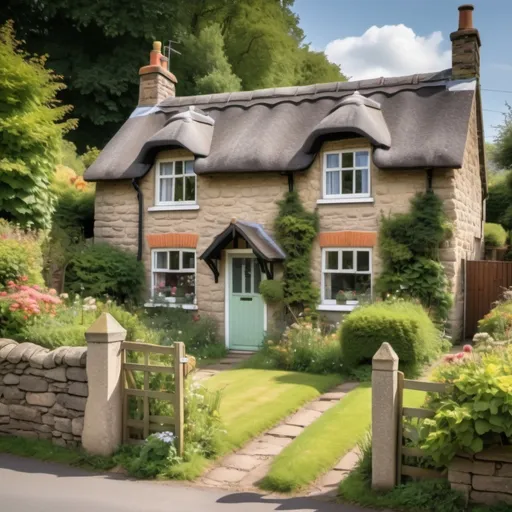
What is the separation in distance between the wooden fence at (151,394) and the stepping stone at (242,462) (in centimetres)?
61

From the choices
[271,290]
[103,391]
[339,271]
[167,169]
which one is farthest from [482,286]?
[103,391]

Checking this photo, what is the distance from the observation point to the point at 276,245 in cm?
1452

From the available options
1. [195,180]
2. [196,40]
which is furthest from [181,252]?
[196,40]

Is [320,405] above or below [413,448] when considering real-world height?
below

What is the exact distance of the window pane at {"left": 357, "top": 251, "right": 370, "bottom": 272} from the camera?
46.5ft

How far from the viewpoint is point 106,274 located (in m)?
15.5

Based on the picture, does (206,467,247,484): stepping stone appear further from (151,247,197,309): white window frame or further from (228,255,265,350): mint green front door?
(151,247,197,309): white window frame

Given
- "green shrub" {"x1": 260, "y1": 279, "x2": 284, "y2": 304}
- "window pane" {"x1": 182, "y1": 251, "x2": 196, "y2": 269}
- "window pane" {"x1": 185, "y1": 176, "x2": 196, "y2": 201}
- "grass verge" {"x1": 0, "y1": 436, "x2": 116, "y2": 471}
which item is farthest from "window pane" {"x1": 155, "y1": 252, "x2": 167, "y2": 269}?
"grass verge" {"x1": 0, "y1": 436, "x2": 116, "y2": 471}

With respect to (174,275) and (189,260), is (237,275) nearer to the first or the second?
(189,260)

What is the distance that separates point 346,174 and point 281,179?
1566 millimetres

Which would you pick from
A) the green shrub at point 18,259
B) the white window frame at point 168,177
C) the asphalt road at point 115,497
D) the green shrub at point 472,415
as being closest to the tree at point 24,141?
the green shrub at point 18,259

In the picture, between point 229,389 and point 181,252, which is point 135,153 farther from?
point 229,389

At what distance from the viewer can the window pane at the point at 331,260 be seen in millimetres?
14477

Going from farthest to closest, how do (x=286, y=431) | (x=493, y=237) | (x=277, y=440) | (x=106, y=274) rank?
(x=493, y=237) → (x=106, y=274) → (x=286, y=431) → (x=277, y=440)
